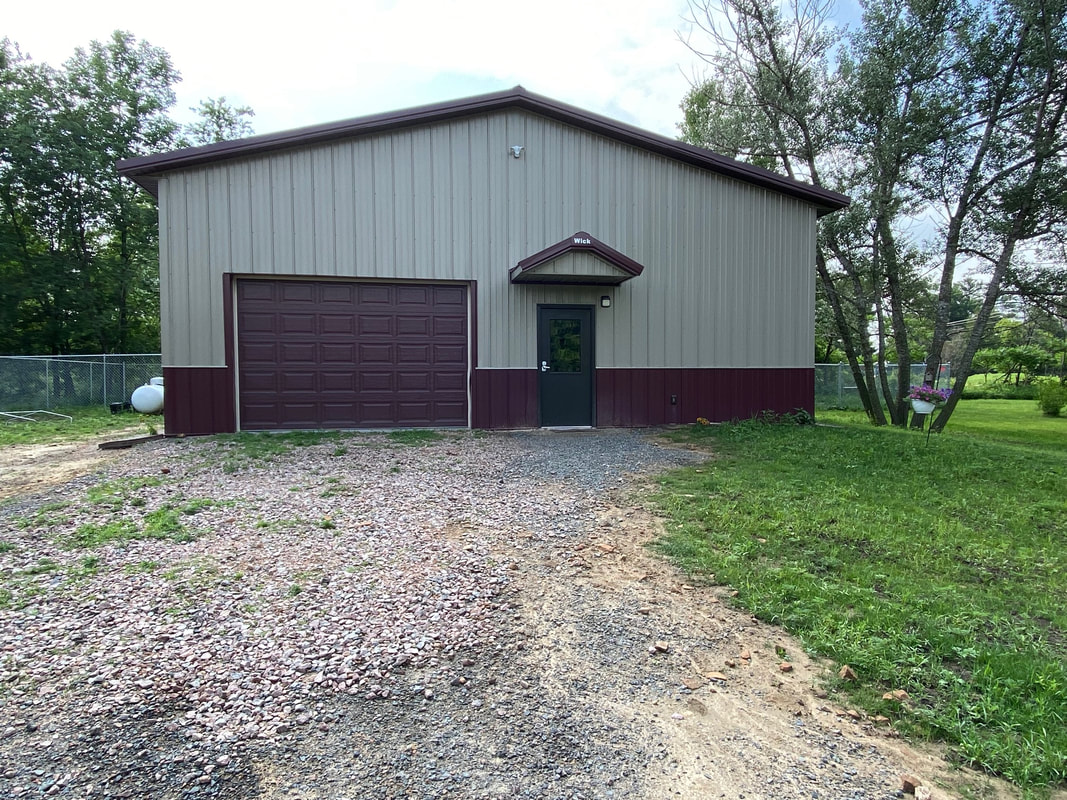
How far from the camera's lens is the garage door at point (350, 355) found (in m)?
8.82

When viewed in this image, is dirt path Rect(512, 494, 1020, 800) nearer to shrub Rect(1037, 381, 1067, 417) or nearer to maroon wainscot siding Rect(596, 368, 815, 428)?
maroon wainscot siding Rect(596, 368, 815, 428)

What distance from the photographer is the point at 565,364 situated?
974cm

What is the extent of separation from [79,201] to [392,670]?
21296 mm

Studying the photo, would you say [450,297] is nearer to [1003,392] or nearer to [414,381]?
[414,381]

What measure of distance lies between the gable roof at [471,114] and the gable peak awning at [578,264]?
2130 millimetres

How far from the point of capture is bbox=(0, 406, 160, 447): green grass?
8719mm

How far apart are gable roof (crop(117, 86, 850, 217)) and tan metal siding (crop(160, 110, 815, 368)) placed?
0.15 meters

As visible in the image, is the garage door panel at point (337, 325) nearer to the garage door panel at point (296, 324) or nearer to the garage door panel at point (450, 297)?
the garage door panel at point (296, 324)

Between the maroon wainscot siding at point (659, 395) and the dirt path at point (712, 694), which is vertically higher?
the maroon wainscot siding at point (659, 395)

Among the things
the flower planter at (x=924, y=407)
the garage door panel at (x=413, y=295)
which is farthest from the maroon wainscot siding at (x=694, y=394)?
the garage door panel at (x=413, y=295)

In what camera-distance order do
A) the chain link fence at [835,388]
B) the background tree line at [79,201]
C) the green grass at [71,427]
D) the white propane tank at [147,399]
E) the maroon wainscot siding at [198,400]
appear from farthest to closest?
the chain link fence at [835,388]
the background tree line at [79,201]
the white propane tank at [147,399]
the green grass at [71,427]
the maroon wainscot siding at [198,400]

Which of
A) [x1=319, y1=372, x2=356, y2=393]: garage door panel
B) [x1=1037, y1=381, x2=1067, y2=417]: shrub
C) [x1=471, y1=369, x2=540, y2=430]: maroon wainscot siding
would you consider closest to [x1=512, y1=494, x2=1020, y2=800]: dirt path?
[x1=471, y1=369, x2=540, y2=430]: maroon wainscot siding

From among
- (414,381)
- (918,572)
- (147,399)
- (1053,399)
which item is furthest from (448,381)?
(1053,399)

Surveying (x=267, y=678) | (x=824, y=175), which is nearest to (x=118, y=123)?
(x=824, y=175)
